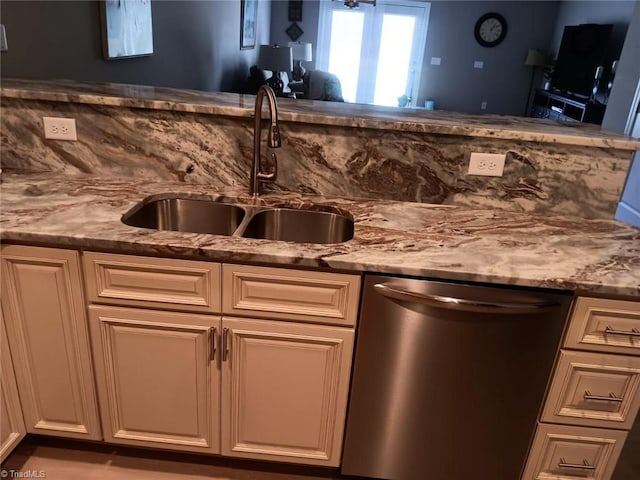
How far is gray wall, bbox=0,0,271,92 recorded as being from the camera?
7.54ft

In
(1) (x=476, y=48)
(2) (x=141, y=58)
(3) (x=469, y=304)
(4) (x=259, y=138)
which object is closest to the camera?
(3) (x=469, y=304)

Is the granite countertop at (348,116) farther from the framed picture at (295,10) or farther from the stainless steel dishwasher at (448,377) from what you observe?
the framed picture at (295,10)

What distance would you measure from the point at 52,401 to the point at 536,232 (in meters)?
1.70

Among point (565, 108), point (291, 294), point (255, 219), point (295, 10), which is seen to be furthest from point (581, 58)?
point (291, 294)

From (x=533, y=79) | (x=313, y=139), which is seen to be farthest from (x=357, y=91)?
(x=313, y=139)

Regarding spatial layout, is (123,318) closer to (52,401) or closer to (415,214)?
(52,401)

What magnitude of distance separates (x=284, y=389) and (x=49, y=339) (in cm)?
74

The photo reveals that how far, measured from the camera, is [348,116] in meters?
1.75

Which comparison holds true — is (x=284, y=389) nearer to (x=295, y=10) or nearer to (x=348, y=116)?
(x=348, y=116)

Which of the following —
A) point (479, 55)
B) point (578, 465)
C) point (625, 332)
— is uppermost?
point (479, 55)

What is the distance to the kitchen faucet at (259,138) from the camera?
5.16 ft

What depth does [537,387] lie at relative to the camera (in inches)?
56.5

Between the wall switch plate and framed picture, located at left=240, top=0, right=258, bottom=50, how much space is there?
5376 millimetres

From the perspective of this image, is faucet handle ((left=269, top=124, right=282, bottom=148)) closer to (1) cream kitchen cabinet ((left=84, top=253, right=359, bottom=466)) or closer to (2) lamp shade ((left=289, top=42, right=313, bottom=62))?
(1) cream kitchen cabinet ((left=84, top=253, right=359, bottom=466))
